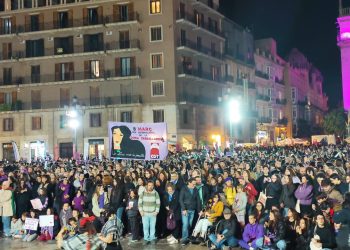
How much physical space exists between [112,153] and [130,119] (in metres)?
30.2

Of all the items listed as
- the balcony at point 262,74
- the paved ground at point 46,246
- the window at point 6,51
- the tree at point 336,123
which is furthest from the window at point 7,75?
the paved ground at point 46,246

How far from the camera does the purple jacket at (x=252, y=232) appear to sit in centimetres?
1225

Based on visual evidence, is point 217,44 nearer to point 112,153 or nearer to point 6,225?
point 112,153

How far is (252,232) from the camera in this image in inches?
489

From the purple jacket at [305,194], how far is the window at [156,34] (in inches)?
1535

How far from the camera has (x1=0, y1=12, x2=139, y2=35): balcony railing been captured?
169 ft

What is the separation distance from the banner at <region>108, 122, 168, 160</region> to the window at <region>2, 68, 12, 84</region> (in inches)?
1468

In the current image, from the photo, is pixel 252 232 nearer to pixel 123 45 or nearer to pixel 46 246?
pixel 46 246

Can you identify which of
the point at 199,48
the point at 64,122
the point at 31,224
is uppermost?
the point at 199,48

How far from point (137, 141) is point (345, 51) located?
38.1m

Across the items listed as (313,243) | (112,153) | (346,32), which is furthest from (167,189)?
(346,32)

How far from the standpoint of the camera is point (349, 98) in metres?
52.9

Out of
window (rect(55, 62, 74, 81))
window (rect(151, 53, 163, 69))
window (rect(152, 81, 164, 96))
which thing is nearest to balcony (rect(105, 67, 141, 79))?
window (rect(151, 53, 163, 69))

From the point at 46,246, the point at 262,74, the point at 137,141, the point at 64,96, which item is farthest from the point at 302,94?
the point at 46,246
